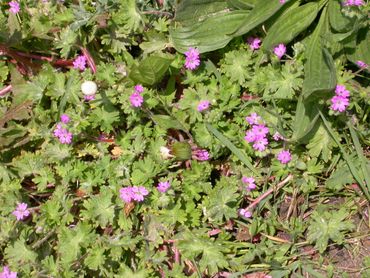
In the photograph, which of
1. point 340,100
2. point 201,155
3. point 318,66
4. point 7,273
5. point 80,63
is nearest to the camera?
point 340,100

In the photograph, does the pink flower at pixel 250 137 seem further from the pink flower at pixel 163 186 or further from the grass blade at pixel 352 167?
the pink flower at pixel 163 186

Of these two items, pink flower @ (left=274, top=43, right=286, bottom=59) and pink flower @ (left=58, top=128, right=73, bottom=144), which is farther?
pink flower @ (left=58, top=128, right=73, bottom=144)

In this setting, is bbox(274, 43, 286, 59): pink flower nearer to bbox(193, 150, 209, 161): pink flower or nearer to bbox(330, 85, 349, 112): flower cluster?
bbox(330, 85, 349, 112): flower cluster

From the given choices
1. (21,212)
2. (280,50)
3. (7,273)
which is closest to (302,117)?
(280,50)

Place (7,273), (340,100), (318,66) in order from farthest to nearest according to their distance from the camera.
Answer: (7,273) → (318,66) → (340,100)

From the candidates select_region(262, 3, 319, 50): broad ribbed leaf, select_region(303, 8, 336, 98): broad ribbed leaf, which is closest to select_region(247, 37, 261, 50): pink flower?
select_region(262, 3, 319, 50): broad ribbed leaf

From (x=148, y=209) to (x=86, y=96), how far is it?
76cm

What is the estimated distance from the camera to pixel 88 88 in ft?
10.5

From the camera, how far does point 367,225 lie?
10.4ft

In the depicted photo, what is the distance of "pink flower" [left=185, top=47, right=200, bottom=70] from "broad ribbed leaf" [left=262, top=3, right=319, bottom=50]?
1.27ft

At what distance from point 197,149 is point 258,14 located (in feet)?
2.79

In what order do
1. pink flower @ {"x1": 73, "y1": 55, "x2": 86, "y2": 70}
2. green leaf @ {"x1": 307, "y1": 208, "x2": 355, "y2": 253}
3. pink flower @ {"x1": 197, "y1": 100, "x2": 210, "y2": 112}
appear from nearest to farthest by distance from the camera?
green leaf @ {"x1": 307, "y1": 208, "x2": 355, "y2": 253}, pink flower @ {"x1": 197, "y1": 100, "x2": 210, "y2": 112}, pink flower @ {"x1": 73, "y1": 55, "x2": 86, "y2": 70}

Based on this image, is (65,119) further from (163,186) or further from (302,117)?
(302,117)

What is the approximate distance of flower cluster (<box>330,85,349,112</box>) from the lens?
2920mm
